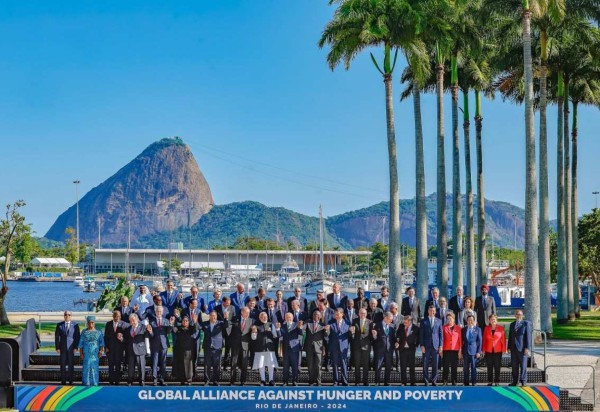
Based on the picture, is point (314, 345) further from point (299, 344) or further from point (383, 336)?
point (383, 336)

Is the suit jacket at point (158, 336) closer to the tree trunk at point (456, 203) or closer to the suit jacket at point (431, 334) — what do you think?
the suit jacket at point (431, 334)

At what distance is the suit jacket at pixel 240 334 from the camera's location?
20453mm

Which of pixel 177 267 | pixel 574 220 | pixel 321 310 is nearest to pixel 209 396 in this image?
pixel 321 310

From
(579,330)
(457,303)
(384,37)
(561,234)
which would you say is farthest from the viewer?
(561,234)

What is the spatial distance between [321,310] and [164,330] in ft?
12.3

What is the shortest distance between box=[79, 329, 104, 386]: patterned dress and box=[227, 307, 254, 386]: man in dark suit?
3094 millimetres

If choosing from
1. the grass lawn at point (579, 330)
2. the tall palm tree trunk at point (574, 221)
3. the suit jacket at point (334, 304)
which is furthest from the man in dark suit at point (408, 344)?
the tall palm tree trunk at point (574, 221)

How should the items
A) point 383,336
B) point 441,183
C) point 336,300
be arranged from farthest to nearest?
point 441,183 < point 336,300 < point 383,336

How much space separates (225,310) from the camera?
2109cm

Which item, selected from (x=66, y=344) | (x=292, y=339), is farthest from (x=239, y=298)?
(x=66, y=344)

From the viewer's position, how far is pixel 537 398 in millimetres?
19828

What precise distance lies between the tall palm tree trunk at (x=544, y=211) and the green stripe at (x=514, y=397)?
15.7m

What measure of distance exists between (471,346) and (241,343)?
535 cm


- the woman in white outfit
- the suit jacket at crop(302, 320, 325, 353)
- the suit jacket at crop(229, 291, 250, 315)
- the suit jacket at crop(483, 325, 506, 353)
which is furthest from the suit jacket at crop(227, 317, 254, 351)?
the suit jacket at crop(483, 325, 506, 353)
